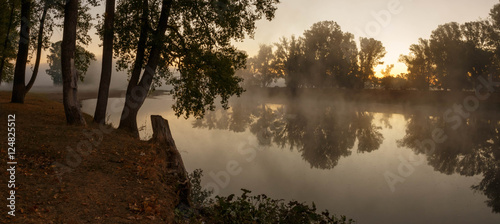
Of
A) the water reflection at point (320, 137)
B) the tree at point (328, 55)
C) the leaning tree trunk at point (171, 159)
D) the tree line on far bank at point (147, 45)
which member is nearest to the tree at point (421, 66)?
the tree at point (328, 55)

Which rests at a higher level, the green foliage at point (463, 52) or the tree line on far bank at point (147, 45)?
the green foliage at point (463, 52)

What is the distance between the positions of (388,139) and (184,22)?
61.6ft

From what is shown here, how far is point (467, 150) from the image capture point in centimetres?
2055

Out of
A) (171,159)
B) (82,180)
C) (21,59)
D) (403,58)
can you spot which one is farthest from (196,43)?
(403,58)

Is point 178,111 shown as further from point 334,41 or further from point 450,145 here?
point 334,41

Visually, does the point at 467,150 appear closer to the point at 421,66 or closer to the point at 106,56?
the point at 106,56

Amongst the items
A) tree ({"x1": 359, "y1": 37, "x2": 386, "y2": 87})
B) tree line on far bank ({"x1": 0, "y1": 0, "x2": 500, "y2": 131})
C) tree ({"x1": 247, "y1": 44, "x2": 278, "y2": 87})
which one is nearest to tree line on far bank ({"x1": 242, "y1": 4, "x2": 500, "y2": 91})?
tree ({"x1": 359, "y1": 37, "x2": 386, "y2": 87})

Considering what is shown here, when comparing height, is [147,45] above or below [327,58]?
below

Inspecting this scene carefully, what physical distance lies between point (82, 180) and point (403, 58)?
263 feet

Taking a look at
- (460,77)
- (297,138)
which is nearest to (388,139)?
(297,138)

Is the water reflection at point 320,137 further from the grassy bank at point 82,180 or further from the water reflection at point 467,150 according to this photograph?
the grassy bank at point 82,180

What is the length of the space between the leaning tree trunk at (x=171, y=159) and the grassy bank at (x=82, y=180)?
0.54 metres

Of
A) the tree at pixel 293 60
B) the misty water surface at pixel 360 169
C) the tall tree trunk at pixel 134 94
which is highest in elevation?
the tree at pixel 293 60

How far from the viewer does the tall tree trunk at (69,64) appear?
12.5 m
